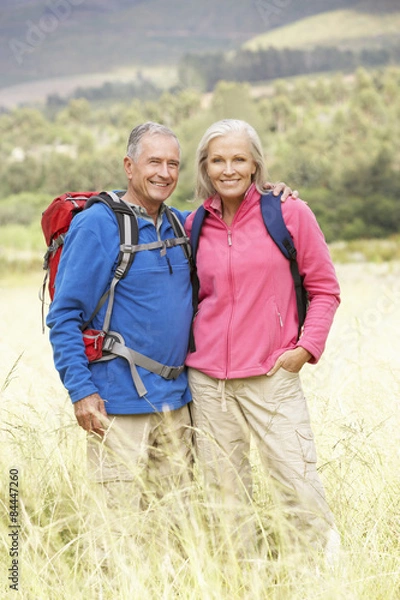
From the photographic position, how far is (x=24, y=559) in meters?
2.97

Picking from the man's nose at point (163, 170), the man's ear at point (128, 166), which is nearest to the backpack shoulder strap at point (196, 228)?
the man's nose at point (163, 170)

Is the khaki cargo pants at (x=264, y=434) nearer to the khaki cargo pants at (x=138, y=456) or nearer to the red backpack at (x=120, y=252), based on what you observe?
the khaki cargo pants at (x=138, y=456)

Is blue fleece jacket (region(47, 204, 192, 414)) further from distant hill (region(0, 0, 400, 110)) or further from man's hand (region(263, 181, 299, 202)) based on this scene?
distant hill (region(0, 0, 400, 110))

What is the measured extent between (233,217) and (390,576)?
5.58 ft

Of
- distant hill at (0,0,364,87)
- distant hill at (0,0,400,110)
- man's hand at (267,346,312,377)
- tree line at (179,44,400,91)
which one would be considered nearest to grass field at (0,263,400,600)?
man's hand at (267,346,312,377)

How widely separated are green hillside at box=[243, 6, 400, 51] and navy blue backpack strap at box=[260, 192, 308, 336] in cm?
4755

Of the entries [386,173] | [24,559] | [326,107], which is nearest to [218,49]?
[326,107]

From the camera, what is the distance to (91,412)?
313 centimetres

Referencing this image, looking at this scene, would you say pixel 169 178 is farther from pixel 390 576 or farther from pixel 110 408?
pixel 390 576

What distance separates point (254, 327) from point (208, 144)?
90 centimetres

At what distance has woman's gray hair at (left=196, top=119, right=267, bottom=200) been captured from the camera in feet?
10.9

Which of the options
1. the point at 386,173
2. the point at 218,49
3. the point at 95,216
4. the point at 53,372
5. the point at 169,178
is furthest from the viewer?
the point at 218,49

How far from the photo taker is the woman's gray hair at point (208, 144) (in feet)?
10.9

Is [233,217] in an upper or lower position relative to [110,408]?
upper
